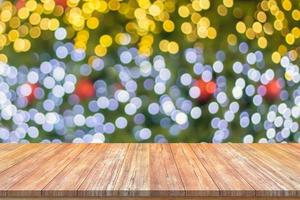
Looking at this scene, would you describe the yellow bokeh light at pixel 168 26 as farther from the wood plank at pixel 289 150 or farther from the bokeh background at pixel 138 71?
the wood plank at pixel 289 150

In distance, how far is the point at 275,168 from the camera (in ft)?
5.21

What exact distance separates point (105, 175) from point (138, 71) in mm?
835

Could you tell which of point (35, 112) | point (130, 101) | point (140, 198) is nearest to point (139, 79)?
point (130, 101)

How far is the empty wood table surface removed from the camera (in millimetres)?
1287

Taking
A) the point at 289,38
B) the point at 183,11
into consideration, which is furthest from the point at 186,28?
the point at 289,38

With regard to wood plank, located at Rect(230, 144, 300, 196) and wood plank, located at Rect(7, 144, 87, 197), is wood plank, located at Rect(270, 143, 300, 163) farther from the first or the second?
wood plank, located at Rect(7, 144, 87, 197)

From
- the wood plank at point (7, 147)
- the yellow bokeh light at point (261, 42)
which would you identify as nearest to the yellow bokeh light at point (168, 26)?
the yellow bokeh light at point (261, 42)

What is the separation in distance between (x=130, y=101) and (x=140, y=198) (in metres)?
0.97

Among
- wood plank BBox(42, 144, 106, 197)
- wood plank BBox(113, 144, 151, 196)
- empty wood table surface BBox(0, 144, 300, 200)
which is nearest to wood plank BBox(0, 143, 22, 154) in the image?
empty wood table surface BBox(0, 144, 300, 200)

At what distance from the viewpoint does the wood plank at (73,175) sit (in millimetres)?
1286

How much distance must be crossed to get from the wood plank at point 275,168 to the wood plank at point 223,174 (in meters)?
0.10

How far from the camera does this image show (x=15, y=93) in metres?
2.21

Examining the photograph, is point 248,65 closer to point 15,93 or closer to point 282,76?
point 282,76

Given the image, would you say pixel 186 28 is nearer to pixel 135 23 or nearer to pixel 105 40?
pixel 135 23
